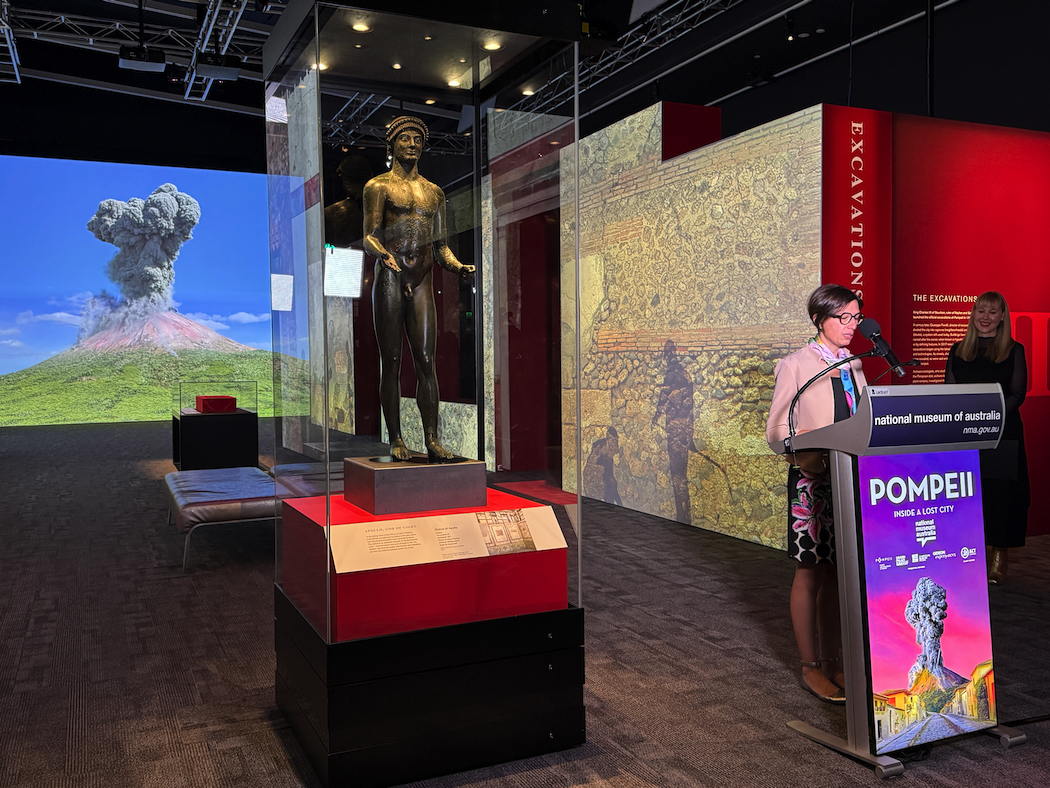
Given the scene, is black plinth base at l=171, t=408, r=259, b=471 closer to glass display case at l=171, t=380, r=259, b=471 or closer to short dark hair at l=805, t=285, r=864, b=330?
glass display case at l=171, t=380, r=259, b=471

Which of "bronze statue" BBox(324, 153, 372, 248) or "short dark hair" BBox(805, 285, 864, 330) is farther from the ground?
"bronze statue" BBox(324, 153, 372, 248)

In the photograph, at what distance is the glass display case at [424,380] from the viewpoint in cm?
225

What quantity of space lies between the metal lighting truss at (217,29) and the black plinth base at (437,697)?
25.8ft

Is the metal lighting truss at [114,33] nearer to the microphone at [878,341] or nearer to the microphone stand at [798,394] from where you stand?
the microphone stand at [798,394]

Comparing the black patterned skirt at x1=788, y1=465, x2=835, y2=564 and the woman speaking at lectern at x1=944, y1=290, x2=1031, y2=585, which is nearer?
the black patterned skirt at x1=788, y1=465, x2=835, y2=564

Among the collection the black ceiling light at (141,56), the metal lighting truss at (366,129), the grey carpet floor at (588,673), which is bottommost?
the grey carpet floor at (588,673)

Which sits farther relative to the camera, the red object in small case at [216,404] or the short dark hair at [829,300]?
the red object in small case at [216,404]

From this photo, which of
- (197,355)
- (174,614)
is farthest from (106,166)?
(174,614)

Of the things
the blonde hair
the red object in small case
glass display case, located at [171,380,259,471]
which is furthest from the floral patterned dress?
the red object in small case

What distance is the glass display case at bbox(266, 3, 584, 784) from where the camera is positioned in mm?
2252

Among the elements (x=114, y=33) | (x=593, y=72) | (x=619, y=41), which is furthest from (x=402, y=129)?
(x=114, y=33)

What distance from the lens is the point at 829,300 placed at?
2.76 m

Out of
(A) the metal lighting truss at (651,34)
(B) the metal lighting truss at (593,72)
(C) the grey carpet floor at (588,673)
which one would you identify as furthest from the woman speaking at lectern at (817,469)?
(A) the metal lighting truss at (651,34)

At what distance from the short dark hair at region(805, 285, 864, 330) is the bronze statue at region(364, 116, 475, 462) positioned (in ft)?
3.77
